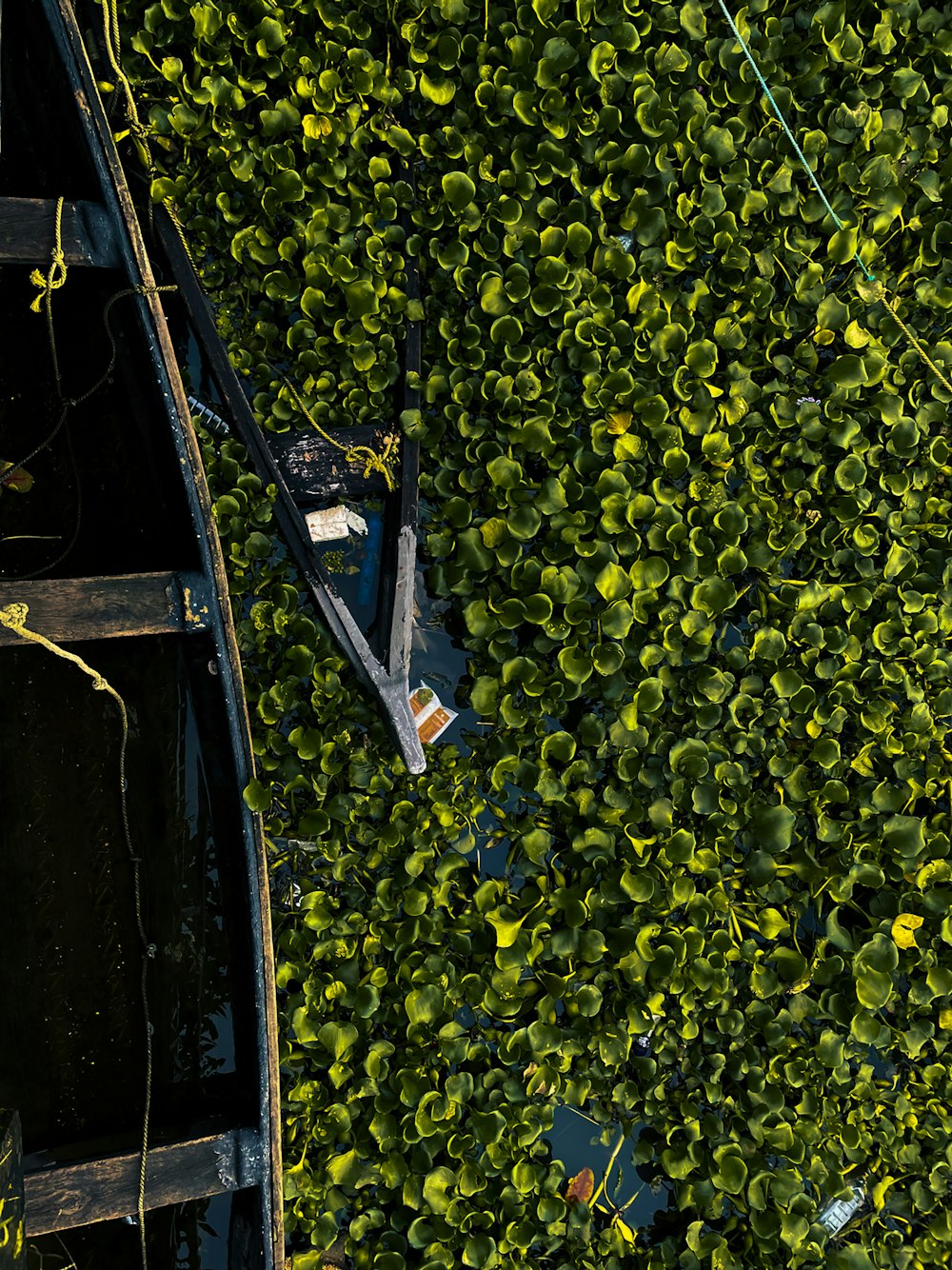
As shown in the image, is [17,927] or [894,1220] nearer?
[17,927]

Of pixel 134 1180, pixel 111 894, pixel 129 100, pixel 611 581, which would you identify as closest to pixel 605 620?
pixel 611 581

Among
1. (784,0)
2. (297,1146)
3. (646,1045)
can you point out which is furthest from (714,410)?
(297,1146)

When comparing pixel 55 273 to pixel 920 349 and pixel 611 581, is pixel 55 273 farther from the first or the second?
pixel 920 349

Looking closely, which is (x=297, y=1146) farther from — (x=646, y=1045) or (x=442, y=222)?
(x=442, y=222)

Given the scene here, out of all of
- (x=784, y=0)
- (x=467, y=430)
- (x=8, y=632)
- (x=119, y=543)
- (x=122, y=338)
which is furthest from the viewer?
(x=784, y=0)

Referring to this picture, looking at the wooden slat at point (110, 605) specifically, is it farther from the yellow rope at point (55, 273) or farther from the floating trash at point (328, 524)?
the yellow rope at point (55, 273)

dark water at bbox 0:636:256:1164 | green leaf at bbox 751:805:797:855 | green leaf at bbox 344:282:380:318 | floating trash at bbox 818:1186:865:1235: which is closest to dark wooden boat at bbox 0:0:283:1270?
dark water at bbox 0:636:256:1164
